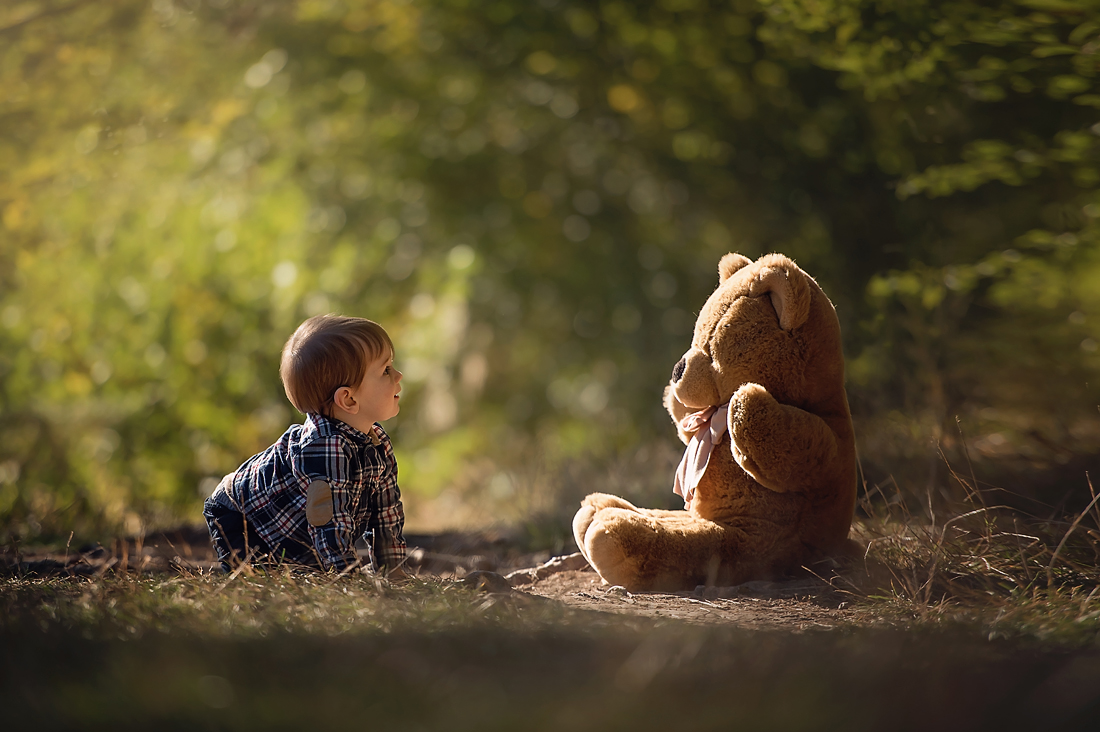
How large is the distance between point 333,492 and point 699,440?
1272 mm

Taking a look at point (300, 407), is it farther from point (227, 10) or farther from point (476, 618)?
point (227, 10)

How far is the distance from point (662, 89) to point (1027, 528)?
5.56 metres

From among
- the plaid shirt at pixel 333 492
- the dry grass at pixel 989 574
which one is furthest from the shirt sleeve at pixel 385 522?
the dry grass at pixel 989 574

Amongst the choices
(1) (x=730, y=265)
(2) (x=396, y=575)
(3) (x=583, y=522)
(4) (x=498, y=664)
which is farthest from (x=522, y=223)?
(4) (x=498, y=664)

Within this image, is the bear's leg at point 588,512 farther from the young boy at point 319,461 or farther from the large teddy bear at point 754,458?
the young boy at point 319,461

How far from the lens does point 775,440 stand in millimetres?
2781

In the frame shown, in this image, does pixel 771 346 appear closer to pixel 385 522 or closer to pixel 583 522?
pixel 583 522

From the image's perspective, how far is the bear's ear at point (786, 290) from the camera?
2912 millimetres

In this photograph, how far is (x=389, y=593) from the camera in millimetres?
2459

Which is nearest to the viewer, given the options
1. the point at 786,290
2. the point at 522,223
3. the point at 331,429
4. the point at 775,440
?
the point at 775,440

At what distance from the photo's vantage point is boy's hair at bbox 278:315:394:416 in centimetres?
304

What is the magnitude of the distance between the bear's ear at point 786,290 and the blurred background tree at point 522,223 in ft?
5.30

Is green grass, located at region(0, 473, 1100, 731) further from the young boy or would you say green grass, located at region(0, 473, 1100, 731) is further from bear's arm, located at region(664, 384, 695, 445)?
bear's arm, located at region(664, 384, 695, 445)

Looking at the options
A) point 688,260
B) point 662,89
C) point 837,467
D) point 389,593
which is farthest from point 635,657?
point 688,260
